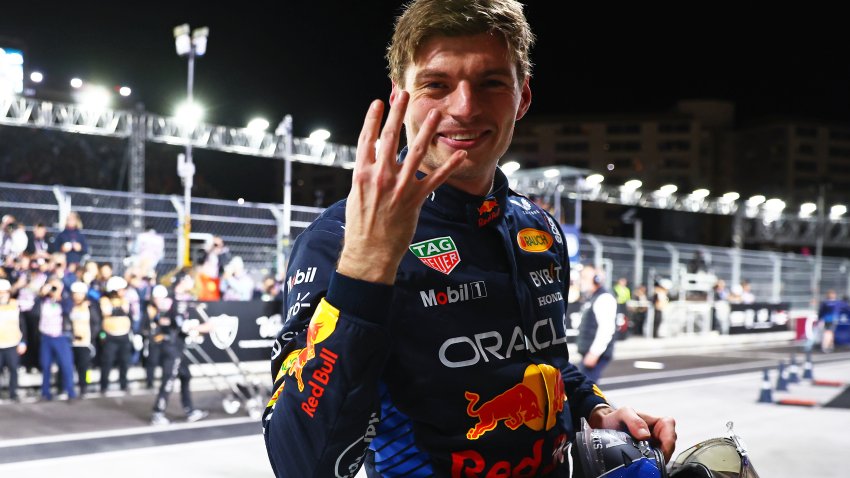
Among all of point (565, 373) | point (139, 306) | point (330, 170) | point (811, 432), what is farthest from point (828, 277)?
point (330, 170)

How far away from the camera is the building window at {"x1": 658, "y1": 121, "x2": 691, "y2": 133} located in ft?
319

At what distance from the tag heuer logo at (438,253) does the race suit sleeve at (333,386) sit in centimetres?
28

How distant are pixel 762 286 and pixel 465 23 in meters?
28.4

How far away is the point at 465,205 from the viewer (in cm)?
166

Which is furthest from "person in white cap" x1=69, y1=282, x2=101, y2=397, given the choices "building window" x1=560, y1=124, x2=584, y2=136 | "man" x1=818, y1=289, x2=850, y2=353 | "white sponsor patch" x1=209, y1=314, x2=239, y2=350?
"building window" x1=560, y1=124, x2=584, y2=136

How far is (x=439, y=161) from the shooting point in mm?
1601

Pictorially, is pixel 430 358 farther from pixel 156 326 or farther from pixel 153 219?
pixel 153 219

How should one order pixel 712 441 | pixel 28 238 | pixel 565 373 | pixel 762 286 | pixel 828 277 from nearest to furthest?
pixel 712 441, pixel 565 373, pixel 28 238, pixel 762 286, pixel 828 277

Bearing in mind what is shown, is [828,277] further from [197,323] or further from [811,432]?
[197,323]

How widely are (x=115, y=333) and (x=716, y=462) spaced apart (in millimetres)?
11454

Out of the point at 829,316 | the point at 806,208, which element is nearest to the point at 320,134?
the point at 829,316

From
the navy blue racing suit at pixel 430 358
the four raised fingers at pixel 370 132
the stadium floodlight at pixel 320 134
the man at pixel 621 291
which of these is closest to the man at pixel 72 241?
the stadium floodlight at pixel 320 134

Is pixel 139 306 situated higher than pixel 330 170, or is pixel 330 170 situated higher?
pixel 330 170

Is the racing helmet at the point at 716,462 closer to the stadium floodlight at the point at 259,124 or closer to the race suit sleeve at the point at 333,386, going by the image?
the race suit sleeve at the point at 333,386
